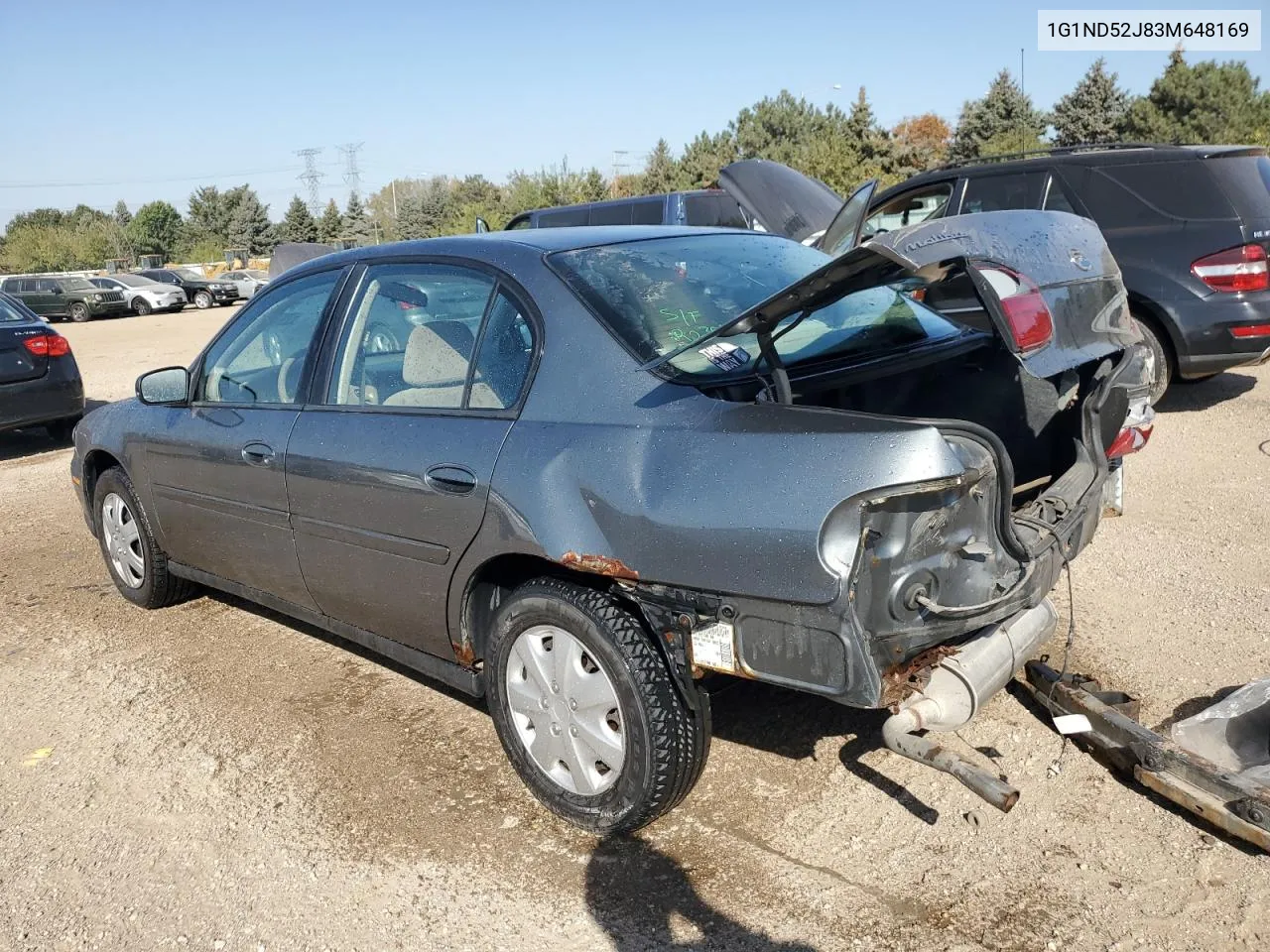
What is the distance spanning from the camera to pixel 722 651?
275cm

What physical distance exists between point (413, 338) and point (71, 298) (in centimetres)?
3323

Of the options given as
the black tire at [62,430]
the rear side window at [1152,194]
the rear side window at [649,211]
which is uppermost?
the rear side window at [649,211]

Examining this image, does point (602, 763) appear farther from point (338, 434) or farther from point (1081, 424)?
point (1081, 424)

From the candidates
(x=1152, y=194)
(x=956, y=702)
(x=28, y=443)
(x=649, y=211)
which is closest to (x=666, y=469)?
(x=956, y=702)

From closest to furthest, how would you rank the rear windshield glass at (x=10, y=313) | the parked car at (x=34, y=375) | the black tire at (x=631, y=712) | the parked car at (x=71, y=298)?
the black tire at (x=631, y=712)
the parked car at (x=34, y=375)
the rear windshield glass at (x=10, y=313)
the parked car at (x=71, y=298)

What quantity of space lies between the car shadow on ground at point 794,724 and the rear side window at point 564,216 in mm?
10053

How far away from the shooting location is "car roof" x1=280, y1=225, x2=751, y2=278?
3.56 m

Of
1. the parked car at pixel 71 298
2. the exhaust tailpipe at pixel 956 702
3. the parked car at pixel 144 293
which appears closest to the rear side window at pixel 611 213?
the exhaust tailpipe at pixel 956 702

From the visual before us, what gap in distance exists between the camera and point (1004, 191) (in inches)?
333

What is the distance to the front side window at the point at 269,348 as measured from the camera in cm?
407

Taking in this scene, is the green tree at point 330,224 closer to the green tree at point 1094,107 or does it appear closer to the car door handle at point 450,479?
the green tree at point 1094,107

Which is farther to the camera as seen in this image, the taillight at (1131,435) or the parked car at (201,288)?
the parked car at (201,288)

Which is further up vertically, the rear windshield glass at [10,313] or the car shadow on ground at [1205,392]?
the rear windshield glass at [10,313]

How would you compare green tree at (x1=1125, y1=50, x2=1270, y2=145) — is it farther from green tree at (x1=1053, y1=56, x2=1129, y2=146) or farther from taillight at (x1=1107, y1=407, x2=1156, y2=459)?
taillight at (x1=1107, y1=407, x2=1156, y2=459)
